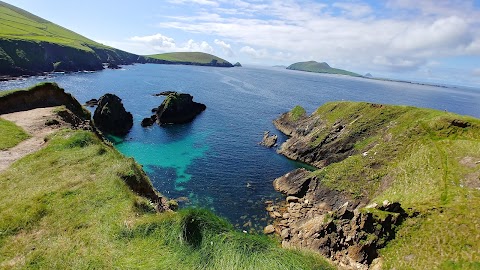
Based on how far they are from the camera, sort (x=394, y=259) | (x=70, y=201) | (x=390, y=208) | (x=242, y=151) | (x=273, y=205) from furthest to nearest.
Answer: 1. (x=242, y=151)
2. (x=273, y=205)
3. (x=390, y=208)
4. (x=394, y=259)
5. (x=70, y=201)

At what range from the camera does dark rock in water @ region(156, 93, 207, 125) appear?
95625 mm

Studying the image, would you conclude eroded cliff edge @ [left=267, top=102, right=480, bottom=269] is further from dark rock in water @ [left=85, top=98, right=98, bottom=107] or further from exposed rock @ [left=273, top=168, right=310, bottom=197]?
dark rock in water @ [left=85, top=98, right=98, bottom=107]

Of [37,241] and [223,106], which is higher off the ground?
[37,241]

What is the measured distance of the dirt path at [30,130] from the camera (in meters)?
26.6

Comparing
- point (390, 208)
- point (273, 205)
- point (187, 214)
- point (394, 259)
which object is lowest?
point (273, 205)

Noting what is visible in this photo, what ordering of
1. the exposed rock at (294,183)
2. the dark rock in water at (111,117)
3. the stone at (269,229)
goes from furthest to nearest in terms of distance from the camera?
1. the dark rock in water at (111,117)
2. the exposed rock at (294,183)
3. the stone at (269,229)

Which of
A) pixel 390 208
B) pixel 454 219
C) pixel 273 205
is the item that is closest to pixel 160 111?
pixel 273 205

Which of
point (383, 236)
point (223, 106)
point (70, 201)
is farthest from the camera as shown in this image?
point (223, 106)

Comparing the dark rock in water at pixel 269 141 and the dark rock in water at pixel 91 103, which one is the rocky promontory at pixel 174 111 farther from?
the dark rock in water at pixel 269 141

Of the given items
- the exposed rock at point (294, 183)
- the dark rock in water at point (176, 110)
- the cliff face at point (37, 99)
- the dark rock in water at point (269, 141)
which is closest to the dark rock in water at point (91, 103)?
the dark rock in water at point (176, 110)

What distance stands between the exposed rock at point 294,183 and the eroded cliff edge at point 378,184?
0.19 metres

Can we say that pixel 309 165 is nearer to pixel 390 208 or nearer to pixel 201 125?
pixel 390 208

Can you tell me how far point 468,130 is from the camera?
50.4 meters

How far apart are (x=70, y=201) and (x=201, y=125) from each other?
258 ft
